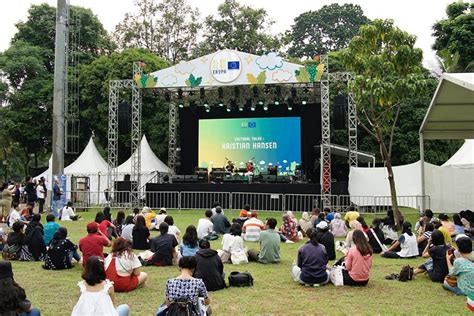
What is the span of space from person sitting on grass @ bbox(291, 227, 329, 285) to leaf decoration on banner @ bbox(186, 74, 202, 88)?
13.4 meters

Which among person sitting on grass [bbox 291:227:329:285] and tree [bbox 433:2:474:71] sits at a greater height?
tree [bbox 433:2:474:71]

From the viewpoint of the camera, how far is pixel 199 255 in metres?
6.74

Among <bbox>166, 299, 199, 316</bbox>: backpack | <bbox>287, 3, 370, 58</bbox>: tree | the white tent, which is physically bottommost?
<bbox>166, 299, 199, 316</bbox>: backpack

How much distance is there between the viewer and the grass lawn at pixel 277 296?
6.02 meters

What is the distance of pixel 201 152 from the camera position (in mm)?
23031

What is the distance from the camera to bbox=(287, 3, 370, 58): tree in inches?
1989

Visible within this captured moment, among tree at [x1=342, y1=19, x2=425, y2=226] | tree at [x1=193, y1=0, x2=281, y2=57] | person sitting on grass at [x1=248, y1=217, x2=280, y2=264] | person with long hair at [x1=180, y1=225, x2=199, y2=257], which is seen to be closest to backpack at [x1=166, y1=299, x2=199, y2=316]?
person with long hair at [x1=180, y1=225, x2=199, y2=257]

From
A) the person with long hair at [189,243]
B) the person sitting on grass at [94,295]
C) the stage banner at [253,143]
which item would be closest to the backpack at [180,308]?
Result: the person sitting on grass at [94,295]

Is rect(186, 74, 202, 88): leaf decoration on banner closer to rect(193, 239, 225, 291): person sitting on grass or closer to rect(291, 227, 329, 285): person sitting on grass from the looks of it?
A: rect(291, 227, 329, 285): person sitting on grass

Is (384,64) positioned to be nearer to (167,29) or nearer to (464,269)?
(464,269)

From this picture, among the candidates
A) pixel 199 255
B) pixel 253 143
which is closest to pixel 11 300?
pixel 199 255

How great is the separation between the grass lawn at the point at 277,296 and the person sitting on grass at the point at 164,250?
21 cm

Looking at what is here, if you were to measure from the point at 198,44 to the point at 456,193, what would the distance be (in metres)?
22.9

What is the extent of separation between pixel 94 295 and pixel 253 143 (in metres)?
18.0
